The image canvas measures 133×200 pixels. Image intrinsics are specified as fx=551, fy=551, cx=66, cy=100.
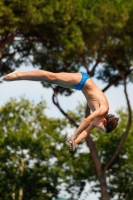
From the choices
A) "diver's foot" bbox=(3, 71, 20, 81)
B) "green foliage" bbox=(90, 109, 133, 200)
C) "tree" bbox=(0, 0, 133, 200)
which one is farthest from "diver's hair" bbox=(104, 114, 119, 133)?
"green foliage" bbox=(90, 109, 133, 200)

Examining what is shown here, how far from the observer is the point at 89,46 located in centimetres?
2314

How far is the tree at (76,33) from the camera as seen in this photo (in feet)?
69.5

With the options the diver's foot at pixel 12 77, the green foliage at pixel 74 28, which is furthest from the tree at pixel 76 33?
the diver's foot at pixel 12 77

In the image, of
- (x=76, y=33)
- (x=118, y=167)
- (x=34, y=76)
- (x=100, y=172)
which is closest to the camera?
(x=34, y=76)

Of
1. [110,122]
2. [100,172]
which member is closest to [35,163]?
[100,172]

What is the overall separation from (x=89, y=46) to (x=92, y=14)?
1.39m

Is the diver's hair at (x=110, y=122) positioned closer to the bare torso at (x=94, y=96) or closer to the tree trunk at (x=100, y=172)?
the bare torso at (x=94, y=96)

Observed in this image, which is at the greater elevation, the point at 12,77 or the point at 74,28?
the point at 74,28

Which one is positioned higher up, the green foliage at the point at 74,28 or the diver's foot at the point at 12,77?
the green foliage at the point at 74,28

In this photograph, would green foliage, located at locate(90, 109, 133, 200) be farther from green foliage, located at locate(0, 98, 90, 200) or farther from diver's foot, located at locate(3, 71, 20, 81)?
diver's foot, located at locate(3, 71, 20, 81)

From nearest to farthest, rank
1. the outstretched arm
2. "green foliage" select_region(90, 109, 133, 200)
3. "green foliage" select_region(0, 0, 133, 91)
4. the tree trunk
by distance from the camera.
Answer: the outstretched arm < "green foliage" select_region(0, 0, 133, 91) < the tree trunk < "green foliage" select_region(90, 109, 133, 200)

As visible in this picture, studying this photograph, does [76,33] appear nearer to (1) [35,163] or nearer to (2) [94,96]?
(1) [35,163]

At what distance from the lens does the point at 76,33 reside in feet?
72.2

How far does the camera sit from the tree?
2117cm
